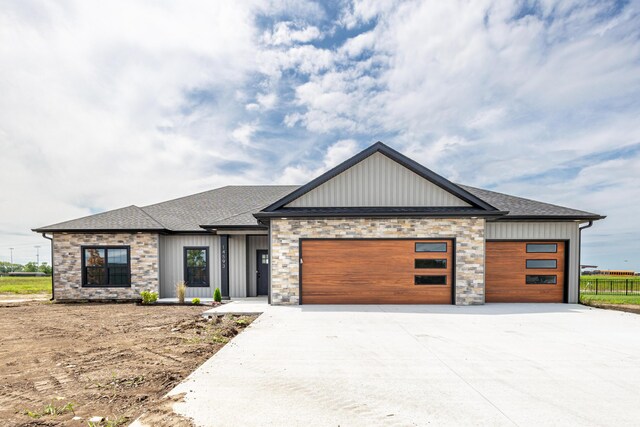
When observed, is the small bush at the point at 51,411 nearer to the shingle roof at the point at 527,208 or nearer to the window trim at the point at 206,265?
the window trim at the point at 206,265

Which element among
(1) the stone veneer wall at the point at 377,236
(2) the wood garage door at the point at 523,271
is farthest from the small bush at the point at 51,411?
(2) the wood garage door at the point at 523,271

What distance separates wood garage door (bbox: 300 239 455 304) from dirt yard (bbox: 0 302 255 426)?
2830 millimetres

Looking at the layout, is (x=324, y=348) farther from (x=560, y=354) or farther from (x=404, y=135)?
(x=404, y=135)

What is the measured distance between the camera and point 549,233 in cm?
1070

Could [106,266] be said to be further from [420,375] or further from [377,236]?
[420,375]

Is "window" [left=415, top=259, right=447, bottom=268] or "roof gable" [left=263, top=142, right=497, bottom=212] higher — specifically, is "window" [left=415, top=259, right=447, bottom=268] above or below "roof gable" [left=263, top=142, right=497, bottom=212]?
below

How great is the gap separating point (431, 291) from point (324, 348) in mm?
5727

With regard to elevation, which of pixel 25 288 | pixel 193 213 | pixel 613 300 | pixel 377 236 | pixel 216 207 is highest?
pixel 216 207

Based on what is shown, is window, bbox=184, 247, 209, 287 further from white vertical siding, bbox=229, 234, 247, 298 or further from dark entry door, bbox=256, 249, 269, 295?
dark entry door, bbox=256, 249, 269, 295

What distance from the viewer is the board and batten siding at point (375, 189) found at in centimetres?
1029

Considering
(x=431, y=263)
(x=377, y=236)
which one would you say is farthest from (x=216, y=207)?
(x=431, y=263)

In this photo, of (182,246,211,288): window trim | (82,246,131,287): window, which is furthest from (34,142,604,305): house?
(82,246,131,287): window

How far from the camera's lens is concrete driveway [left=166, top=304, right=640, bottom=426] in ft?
10.9

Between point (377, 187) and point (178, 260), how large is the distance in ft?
28.6
